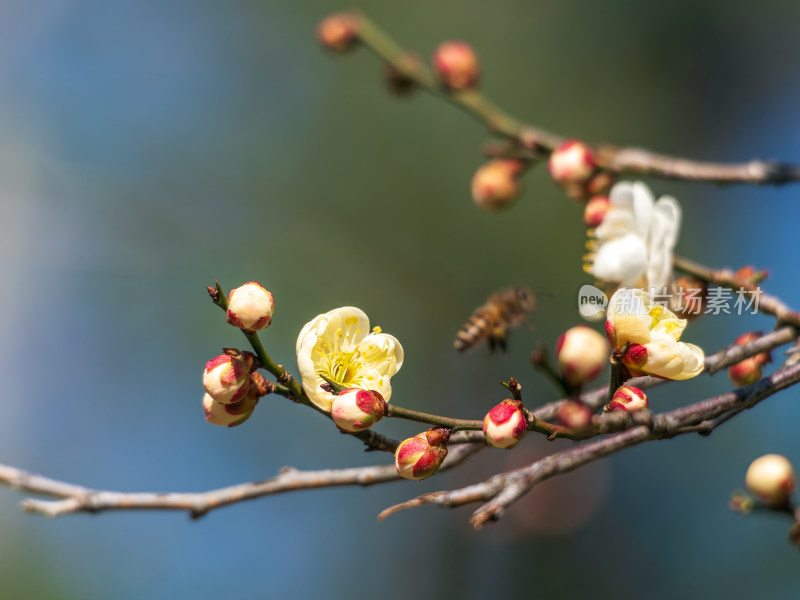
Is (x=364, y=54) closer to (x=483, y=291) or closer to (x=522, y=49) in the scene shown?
(x=522, y=49)

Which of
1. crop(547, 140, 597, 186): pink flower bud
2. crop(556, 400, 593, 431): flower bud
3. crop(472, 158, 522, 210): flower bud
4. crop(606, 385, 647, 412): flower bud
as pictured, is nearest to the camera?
crop(556, 400, 593, 431): flower bud

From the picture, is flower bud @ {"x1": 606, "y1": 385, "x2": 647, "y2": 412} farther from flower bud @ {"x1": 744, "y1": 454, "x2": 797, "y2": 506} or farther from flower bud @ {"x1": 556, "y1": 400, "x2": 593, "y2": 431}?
flower bud @ {"x1": 744, "y1": 454, "x2": 797, "y2": 506}

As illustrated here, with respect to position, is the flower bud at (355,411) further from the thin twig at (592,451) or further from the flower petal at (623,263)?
the flower petal at (623,263)

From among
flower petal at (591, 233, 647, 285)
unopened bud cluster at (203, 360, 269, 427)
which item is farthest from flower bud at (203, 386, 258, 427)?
flower petal at (591, 233, 647, 285)

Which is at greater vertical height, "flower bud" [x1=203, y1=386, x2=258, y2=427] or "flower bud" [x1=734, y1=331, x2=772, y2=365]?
"flower bud" [x1=734, y1=331, x2=772, y2=365]

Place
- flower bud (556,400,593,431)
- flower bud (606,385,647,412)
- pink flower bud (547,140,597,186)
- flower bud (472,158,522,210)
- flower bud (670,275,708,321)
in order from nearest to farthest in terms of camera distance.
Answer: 1. flower bud (556,400,593,431)
2. flower bud (606,385,647,412)
3. flower bud (670,275,708,321)
4. pink flower bud (547,140,597,186)
5. flower bud (472,158,522,210)

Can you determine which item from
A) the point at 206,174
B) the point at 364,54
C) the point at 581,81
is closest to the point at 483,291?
the point at 581,81
